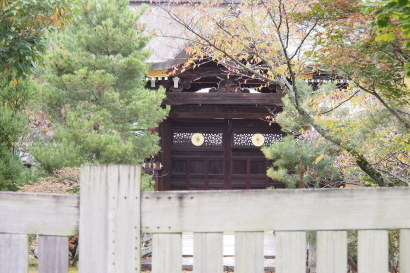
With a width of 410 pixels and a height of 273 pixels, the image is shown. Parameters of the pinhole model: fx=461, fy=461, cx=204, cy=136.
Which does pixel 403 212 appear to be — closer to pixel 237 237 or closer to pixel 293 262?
pixel 293 262

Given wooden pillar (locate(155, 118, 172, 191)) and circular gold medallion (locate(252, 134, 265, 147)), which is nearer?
wooden pillar (locate(155, 118, 172, 191))

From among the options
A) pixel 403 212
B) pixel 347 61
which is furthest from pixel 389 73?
pixel 403 212

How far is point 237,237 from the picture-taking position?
1824 mm

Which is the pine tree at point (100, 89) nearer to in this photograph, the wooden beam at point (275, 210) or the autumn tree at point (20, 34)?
the autumn tree at point (20, 34)

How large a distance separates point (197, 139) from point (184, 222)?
1052cm

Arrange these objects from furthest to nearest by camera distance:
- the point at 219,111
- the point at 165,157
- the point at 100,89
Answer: the point at 165,157 → the point at 219,111 → the point at 100,89

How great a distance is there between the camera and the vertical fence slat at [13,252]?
6.02 feet

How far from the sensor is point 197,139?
12.3m

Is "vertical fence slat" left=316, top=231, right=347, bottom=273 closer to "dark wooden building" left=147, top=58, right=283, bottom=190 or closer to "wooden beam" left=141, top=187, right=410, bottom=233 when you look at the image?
"wooden beam" left=141, top=187, right=410, bottom=233

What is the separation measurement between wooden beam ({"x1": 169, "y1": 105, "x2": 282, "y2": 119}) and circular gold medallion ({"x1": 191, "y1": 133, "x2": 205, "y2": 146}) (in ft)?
2.20

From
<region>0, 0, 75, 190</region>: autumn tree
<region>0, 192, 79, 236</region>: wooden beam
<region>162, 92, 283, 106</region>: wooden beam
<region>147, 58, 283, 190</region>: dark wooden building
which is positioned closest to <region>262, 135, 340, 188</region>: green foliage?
<region>162, 92, 283, 106</region>: wooden beam

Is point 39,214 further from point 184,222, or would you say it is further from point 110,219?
point 184,222

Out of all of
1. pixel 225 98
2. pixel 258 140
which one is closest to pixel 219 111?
pixel 225 98

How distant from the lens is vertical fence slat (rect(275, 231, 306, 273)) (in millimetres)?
1825
